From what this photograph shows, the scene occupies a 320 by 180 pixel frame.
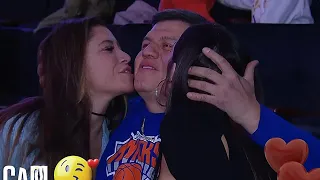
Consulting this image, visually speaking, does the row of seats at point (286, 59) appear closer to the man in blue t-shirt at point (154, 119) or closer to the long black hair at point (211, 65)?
the man in blue t-shirt at point (154, 119)

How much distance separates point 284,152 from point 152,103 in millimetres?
432

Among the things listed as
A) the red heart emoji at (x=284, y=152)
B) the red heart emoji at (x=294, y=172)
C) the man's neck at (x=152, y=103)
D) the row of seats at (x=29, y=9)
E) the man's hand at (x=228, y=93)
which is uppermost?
the man's hand at (x=228, y=93)

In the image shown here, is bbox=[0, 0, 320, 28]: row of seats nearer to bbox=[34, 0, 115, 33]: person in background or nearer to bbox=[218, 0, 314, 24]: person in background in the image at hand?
bbox=[34, 0, 115, 33]: person in background

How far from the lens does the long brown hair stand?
1.14 m

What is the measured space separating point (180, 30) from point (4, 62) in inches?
33.0

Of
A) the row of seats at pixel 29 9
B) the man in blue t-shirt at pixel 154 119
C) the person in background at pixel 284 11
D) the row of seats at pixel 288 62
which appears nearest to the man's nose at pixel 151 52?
the man in blue t-shirt at pixel 154 119

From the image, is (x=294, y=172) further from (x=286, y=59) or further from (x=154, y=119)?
(x=286, y=59)

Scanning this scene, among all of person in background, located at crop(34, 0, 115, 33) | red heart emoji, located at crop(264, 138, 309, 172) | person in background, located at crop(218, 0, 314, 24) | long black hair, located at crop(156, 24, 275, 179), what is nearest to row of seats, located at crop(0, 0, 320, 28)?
person in background, located at crop(34, 0, 115, 33)

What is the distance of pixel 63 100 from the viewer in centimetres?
121

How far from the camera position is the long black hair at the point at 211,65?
2.61ft

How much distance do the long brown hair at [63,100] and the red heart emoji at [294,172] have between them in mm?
506

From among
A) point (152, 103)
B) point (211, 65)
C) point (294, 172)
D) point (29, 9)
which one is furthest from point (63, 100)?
point (29, 9)

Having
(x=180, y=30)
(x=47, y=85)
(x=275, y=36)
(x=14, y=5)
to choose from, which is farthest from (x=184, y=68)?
(x=14, y=5)

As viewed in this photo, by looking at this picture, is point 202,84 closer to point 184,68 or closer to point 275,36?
point 184,68
